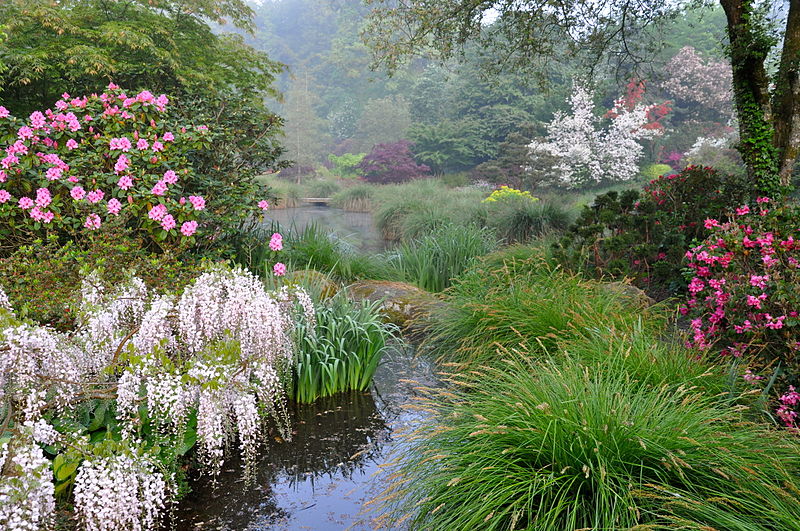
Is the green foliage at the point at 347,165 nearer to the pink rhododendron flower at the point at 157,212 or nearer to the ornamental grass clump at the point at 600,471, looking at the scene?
the pink rhododendron flower at the point at 157,212

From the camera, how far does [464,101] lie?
25.3 meters

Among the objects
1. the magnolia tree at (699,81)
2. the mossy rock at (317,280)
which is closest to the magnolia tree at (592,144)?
the magnolia tree at (699,81)

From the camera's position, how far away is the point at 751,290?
3051 mm

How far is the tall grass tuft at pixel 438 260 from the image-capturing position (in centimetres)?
688

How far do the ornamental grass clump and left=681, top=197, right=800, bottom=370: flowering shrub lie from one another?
829 mm

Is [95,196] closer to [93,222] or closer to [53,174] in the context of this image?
[93,222]

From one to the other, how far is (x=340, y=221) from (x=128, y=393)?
44.6 feet

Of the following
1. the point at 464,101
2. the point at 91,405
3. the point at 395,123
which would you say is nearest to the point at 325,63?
the point at 395,123

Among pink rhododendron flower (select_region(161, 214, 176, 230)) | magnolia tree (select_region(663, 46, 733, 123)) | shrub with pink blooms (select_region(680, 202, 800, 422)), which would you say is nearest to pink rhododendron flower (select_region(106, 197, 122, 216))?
pink rhododendron flower (select_region(161, 214, 176, 230))

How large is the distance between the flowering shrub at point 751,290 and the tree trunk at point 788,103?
2458 millimetres

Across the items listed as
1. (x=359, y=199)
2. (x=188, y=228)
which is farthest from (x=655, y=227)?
(x=359, y=199)

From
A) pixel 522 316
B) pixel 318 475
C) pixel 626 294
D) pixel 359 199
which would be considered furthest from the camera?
pixel 359 199

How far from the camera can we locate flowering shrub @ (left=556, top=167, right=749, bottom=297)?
5727 millimetres

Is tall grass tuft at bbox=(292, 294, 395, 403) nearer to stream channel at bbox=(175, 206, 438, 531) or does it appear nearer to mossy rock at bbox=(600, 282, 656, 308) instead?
stream channel at bbox=(175, 206, 438, 531)
